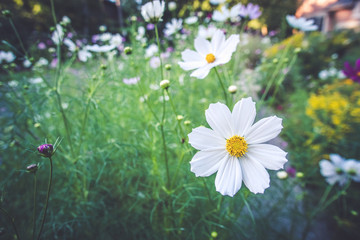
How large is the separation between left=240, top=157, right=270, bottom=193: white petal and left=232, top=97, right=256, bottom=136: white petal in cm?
9

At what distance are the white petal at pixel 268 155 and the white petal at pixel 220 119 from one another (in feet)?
0.26

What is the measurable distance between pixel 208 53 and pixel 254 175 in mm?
489

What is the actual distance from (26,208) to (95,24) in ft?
23.7

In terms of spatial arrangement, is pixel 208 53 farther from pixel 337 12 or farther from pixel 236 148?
pixel 337 12

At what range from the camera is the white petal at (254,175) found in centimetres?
50

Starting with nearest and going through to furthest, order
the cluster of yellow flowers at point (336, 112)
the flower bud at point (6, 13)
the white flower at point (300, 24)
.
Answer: the flower bud at point (6, 13) → the white flower at point (300, 24) → the cluster of yellow flowers at point (336, 112)

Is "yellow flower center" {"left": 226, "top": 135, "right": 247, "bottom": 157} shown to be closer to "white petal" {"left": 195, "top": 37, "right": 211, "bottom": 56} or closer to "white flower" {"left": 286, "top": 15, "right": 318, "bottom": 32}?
"white petal" {"left": 195, "top": 37, "right": 211, "bottom": 56}

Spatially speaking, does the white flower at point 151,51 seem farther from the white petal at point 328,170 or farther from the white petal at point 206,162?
the white petal at point 328,170

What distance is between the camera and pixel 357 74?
1.20 metres

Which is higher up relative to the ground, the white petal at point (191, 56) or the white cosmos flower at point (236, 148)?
the white petal at point (191, 56)

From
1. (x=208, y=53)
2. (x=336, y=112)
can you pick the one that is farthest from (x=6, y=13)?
(x=336, y=112)

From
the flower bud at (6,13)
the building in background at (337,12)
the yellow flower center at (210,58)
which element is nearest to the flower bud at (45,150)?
the yellow flower center at (210,58)

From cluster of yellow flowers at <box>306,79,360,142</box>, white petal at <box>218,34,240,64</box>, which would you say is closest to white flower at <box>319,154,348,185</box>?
cluster of yellow flowers at <box>306,79,360,142</box>

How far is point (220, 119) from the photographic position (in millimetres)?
537
